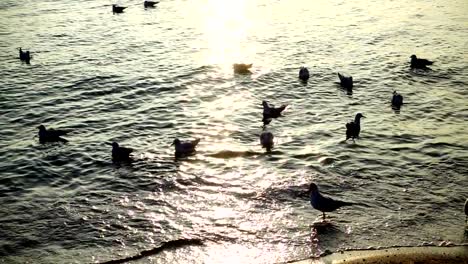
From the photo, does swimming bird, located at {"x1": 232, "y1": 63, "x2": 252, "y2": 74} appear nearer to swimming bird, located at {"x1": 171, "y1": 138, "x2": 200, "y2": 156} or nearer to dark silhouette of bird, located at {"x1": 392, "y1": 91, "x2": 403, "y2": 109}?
dark silhouette of bird, located at {"x1": 392, "y1": 91, "x2": 403, "y2": 109}

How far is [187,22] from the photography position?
127 ft

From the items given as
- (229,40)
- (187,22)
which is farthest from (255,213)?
(187,22)

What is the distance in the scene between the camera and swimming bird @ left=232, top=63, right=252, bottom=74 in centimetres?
2775

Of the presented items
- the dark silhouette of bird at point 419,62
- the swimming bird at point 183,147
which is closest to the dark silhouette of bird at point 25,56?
the swimming bird at point 183,147

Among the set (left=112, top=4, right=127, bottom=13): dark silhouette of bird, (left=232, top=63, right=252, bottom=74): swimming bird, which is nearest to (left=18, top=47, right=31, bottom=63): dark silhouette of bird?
(left=232, top=63, right=252, bottom=74): swimming bird

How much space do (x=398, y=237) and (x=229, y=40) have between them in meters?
22.3

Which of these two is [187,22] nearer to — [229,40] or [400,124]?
[229,40]

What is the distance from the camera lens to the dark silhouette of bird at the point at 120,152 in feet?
62.0

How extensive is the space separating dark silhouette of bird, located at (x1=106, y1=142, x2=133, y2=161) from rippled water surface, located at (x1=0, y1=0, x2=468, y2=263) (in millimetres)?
374

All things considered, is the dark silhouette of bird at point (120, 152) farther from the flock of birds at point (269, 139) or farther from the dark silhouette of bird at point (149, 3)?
the dark silhouette of bird at point (149, 3)

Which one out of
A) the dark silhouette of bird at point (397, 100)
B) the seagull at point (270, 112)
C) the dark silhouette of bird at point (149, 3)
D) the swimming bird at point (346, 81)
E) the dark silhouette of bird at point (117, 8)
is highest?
the dark silhouette of bird at point (149, 3)

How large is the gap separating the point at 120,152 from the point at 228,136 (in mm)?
4233

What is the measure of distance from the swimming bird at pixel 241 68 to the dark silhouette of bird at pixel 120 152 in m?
10.3

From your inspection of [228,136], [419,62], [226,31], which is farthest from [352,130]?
[226,31]
